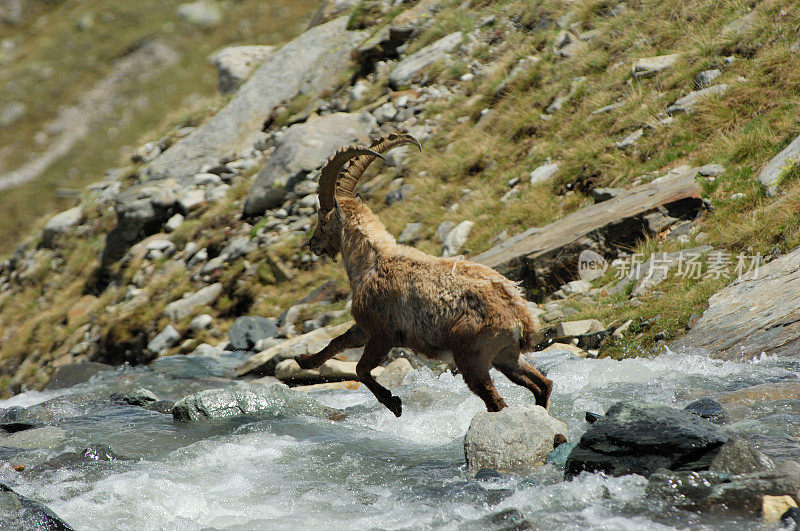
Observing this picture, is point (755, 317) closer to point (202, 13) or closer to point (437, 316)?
point (437, 316)

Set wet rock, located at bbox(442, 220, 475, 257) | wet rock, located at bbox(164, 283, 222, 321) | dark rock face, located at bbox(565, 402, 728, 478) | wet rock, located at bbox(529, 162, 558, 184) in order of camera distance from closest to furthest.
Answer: dark rock face, located at bbox(565, 402, 728, 478) < wet rock, located at bbox(442, 220, 475, 257) < wet rock, located at bbox(529, 162, 558, 184) < wet rock, located at bbox(164, 283, 222, 321)

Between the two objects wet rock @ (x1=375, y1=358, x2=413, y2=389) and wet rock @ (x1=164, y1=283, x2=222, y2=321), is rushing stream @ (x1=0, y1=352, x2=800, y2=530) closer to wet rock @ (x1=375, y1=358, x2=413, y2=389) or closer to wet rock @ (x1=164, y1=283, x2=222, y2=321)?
wet rock @ (x1=375, y1=358, x2=413, y2=389)

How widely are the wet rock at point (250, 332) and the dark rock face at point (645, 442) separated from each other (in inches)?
344

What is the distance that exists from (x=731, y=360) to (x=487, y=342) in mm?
2826

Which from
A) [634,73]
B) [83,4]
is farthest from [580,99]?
[83,4]

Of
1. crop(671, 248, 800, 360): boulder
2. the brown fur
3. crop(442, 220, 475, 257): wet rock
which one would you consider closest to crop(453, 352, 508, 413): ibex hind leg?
the brown fur

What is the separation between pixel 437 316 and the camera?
21.0 feet

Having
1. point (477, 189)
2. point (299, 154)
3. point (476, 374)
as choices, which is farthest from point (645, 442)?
point (299, 154)

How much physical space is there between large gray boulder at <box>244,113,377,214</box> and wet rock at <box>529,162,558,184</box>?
4.92 meters

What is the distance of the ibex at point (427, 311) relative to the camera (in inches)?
243

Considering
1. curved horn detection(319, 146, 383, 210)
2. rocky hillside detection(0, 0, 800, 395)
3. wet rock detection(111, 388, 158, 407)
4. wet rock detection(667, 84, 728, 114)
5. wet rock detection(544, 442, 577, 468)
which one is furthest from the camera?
wet rock detection(667, 84, 728, 114)

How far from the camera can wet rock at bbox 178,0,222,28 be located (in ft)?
205

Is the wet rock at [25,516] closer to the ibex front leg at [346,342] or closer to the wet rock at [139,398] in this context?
the ibex front leg at [346,342]

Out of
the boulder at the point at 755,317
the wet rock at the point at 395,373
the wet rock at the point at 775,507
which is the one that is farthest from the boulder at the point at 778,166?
the wet rock at the point at 775,507
